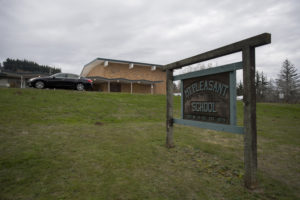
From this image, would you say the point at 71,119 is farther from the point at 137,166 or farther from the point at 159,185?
the point at 159,185

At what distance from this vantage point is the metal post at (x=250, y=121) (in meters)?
2.92

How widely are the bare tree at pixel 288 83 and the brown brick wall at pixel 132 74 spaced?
41098 millimetres

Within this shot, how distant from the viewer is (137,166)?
12.2 ft

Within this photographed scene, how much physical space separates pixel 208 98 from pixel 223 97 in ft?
1.42

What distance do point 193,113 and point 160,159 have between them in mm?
1459

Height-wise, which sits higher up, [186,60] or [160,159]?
[186,60]

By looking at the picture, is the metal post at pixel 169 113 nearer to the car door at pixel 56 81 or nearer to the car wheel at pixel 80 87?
the car wheel at pixel 80 87

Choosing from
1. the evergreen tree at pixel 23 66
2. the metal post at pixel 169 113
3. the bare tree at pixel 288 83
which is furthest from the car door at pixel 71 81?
the evergreen tree at pixel 23 66

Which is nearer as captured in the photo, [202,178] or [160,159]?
[202,178]

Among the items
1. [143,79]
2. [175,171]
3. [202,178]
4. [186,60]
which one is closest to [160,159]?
[175,171]

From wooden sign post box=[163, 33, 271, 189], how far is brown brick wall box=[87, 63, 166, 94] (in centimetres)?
2284

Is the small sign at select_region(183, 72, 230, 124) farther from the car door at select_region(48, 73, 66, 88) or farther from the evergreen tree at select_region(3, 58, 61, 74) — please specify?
the evergreen tree at select_region(3, 58, 61, 74)

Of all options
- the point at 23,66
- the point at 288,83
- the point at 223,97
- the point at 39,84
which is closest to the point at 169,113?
the point at 223,97

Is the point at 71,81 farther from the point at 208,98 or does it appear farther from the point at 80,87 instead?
the point at 208,98
